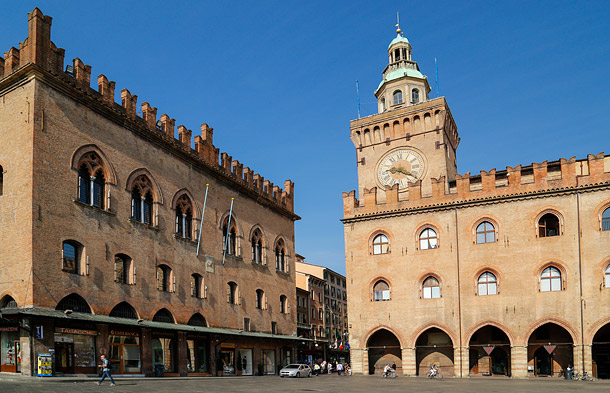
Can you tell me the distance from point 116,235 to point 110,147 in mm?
4402

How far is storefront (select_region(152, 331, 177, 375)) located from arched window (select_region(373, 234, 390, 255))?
17046 millimetres

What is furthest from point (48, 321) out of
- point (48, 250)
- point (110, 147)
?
point (110, 147)

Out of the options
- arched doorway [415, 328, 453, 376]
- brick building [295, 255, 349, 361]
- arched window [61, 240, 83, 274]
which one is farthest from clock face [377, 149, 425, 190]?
arched window [61, 240, 83, 274]

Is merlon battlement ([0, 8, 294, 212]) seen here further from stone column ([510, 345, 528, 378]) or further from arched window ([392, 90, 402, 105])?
stone column ([510, 345, 528, 378])

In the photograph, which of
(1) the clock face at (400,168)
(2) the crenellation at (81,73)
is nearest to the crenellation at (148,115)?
(2) the crenellation at (81,73)

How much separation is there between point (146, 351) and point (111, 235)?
20.1ft

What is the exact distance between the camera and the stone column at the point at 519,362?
3591 cm

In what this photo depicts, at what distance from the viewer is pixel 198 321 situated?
1325 inches

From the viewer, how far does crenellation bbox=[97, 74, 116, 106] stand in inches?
1124

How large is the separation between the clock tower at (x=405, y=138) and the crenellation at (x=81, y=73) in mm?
22696

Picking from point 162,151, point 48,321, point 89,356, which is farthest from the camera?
point 162,151

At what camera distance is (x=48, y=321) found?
22.9 m

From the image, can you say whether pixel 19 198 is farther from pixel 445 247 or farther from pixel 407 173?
pixel 407 173

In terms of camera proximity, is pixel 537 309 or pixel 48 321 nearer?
pixel 48 321
